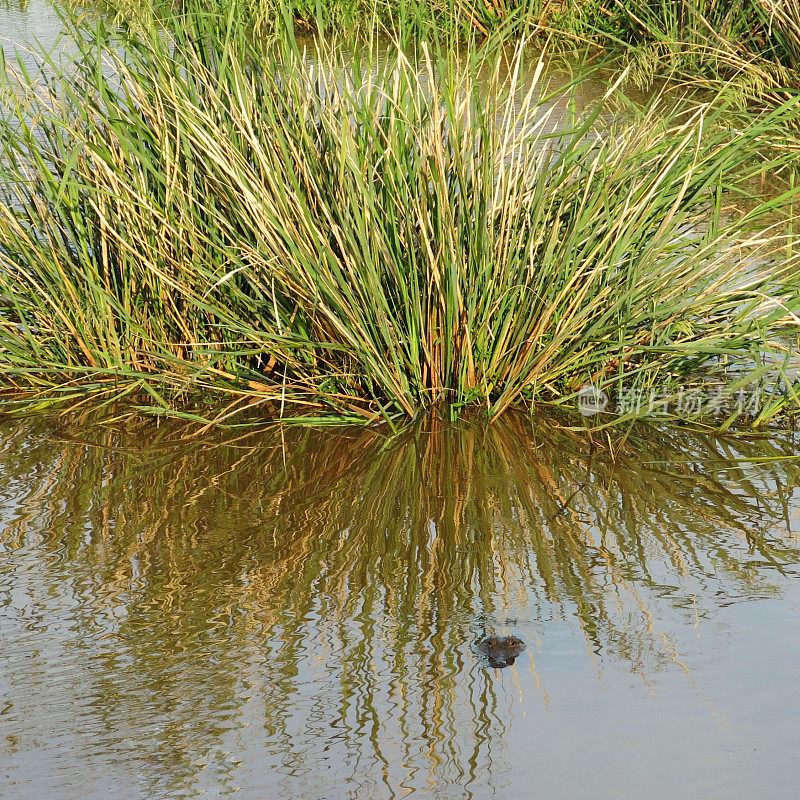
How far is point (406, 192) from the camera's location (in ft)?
8.91

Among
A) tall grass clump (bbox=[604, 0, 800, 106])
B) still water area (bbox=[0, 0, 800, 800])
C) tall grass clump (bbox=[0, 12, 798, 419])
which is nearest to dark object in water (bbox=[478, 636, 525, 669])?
still water area (bbox=[0, 0, 800, 800])

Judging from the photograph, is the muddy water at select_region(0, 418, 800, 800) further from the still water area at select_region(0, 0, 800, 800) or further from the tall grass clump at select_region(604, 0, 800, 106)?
the tall grass clump at select_region(604, 0, 800, 106)

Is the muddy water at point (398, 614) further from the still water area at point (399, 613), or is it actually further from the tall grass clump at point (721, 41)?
the tall grass clump at point (721, 41)

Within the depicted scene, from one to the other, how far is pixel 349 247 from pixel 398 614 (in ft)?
3.45

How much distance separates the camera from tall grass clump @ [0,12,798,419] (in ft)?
8.97

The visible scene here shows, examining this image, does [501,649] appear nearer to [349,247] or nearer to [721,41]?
[349,247]

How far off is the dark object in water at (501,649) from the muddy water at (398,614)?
0.01 m

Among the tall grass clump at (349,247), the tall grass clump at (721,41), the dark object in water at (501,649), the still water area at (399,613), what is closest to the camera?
the still water area at (399,613)

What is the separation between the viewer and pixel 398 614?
2.04m

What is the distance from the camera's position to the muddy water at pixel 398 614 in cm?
169

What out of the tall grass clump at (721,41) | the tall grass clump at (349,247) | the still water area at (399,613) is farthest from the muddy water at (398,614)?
the tall grass clump at (721,41)

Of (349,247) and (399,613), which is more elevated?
(349,247)

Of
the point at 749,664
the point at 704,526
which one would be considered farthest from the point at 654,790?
the point at 704,526

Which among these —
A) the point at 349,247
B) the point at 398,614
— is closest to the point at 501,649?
the point at 398,614
